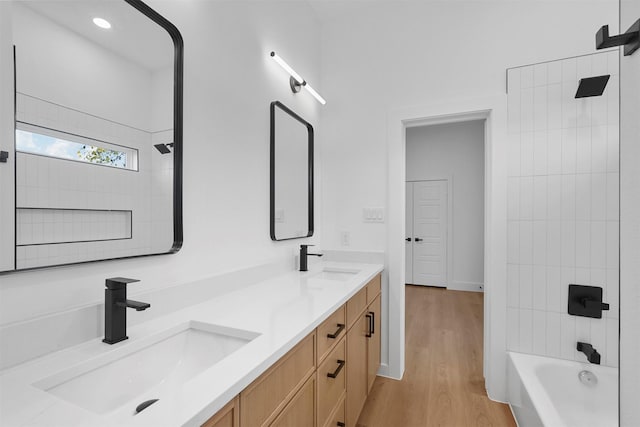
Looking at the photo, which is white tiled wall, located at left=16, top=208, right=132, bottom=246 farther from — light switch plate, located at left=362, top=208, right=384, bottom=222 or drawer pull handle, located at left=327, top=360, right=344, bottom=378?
light switch plate, located at left=362, top=208, right=384, bottom=222

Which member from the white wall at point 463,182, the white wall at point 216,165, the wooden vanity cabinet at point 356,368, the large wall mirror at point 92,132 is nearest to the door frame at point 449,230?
the white wall at point 463,182

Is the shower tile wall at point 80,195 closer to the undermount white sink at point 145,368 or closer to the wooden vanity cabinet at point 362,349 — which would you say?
the undermount white sink at point 145,368

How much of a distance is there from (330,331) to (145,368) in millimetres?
673

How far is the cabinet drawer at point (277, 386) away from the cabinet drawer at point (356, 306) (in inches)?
18.2

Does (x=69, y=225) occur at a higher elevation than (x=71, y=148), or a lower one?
lower


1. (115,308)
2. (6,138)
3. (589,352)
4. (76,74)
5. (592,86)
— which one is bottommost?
(589,352)

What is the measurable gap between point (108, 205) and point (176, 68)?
0.59 metres

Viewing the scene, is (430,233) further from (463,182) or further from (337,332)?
(337,332)

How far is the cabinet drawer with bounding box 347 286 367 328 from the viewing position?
1550mm

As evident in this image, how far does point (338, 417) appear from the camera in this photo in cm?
139

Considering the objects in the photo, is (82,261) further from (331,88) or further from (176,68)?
(331,88)

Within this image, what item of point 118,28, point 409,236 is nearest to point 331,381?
point 118,28
